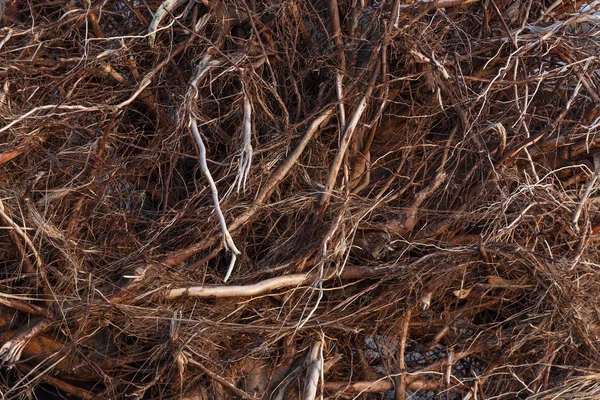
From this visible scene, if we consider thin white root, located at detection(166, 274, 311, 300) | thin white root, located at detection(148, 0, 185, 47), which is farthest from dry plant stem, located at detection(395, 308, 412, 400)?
thin white root, located at detection(148, 0, 185, 47)

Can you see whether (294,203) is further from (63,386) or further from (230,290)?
(63,386)

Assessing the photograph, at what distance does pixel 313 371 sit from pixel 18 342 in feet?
3.53

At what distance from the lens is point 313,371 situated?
2.82 meters

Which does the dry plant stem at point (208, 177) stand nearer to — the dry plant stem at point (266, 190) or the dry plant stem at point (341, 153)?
the dry plant stem at point (266, 190)

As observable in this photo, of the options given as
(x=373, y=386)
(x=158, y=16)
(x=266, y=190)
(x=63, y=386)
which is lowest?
(x=373, y=386)

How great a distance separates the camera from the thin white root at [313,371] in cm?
278

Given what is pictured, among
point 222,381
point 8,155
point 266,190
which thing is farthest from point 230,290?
point 8,155

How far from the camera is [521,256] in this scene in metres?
3.01

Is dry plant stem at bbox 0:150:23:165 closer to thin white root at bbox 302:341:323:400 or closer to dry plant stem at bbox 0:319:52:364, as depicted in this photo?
dry plant stem at bbox 0:319:52:364

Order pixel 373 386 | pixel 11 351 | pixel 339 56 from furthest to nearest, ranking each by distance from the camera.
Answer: pixel 339 56 < pixel 373 386 < pixel 11 351

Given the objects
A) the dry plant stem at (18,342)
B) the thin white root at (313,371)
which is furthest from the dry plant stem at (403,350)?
the dry plant stem at (18,342)

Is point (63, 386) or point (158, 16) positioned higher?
point (158, 16)

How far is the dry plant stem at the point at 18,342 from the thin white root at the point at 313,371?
97 cm

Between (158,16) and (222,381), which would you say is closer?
(222,381)
